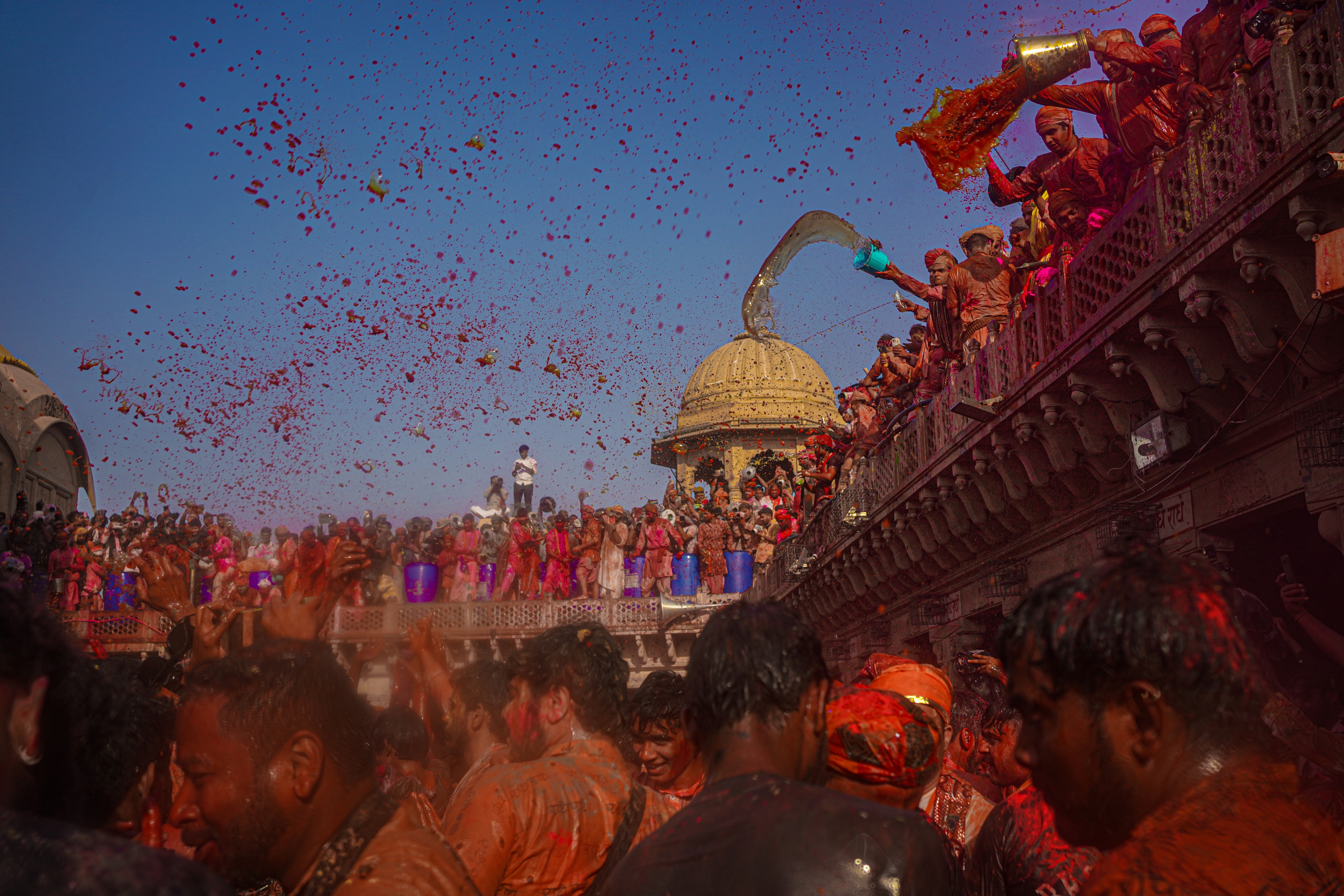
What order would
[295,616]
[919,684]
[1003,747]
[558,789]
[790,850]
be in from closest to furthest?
[790,850] < [558,789] < [919,684] < [1003,747] < [295,616]

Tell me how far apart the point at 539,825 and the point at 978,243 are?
429 inches

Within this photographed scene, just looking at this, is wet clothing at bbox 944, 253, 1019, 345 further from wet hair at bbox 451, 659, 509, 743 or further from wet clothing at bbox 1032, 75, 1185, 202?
wet hair at bbox 451, 659, 509, 743

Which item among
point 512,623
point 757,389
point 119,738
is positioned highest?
point 757,389

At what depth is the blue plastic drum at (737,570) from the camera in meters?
25.7

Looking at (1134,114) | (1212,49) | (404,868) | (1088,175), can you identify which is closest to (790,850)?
(404,868)

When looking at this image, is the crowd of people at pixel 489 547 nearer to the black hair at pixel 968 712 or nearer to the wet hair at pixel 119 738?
the black hair at pixel 968 712

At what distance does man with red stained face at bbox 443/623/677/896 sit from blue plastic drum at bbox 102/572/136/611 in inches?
953

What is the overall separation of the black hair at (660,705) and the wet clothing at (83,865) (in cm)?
282

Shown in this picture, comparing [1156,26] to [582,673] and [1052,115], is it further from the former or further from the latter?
[582,673]

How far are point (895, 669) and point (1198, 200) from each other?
4.28 m

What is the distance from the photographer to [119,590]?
80.0 ft

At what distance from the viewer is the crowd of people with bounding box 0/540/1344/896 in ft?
5.63

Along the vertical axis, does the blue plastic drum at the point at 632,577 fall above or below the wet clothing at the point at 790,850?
above

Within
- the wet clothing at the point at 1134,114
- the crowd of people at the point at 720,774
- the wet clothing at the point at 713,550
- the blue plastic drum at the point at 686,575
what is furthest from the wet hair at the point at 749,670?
the wet clothing at the point at 713,550
